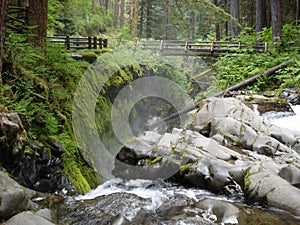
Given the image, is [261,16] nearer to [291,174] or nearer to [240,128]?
[240,128]

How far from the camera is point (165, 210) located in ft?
16.6

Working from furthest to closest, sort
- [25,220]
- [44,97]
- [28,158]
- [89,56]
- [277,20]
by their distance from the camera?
[277,20], [89,56], [44,97], [28,158], [25,220]

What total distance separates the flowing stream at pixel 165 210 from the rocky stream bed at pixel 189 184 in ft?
0.05

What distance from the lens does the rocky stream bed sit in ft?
13.8

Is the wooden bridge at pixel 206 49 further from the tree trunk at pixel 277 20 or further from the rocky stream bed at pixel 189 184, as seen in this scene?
the rocky stream bed at pixel 189 184

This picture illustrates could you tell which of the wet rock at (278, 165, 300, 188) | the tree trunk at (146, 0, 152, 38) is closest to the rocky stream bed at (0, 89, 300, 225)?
the wet rock at (278, 165, 300, 188)

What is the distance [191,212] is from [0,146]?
131 inches

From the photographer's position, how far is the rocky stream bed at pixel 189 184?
421cm

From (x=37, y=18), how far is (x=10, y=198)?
549 cm

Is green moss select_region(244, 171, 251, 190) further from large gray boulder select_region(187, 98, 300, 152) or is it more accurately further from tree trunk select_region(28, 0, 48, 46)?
tree trunk select_region(28, 0, 48, 46)

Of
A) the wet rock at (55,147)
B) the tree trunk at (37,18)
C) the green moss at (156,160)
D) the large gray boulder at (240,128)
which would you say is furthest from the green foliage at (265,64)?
the wet rock at (55,147)

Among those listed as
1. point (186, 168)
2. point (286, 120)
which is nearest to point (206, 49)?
point (286, 120)

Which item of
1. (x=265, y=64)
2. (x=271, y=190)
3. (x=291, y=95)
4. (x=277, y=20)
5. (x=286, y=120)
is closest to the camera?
(x=271, y=190)

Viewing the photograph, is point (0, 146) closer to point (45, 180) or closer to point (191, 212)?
point (45, 180)
